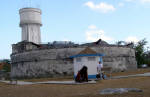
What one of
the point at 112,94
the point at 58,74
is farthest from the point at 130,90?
the point at 58,74

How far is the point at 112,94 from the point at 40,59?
81.2ft

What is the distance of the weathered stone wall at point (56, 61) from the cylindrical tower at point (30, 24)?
8517 mm

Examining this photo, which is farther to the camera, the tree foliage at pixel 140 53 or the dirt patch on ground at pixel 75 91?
the tree foliage at pixel 140 53

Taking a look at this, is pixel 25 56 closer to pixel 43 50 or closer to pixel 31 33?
pixel 43 50

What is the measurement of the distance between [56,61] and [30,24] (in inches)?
562

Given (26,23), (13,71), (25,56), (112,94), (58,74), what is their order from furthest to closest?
(26,23) < (13,71) < (25,56) < (58,74) < (112,94)

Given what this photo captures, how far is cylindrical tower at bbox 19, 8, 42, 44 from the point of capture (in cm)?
4291

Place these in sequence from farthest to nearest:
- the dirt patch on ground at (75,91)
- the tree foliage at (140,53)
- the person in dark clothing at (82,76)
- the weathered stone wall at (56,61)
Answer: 1. the tree foliage at (140,53)
2. the weathered stone wall at (56,61)
3. the person in dark clothing at (82,76)
4. the dirt patch on ground at (75,91)

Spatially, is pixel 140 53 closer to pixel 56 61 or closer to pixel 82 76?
pixel 56 61

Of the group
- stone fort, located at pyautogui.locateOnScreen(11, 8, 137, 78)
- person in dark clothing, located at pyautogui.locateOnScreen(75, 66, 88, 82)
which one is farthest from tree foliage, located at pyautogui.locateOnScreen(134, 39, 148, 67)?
person in dark clothing, located at pyautogui.locateOnScreen(75, 66, 88, 82)

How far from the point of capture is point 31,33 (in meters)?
43.1

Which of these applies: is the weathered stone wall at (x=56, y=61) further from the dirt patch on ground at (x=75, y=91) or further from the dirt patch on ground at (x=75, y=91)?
the dirt patch on ground at (x=75, y=91)

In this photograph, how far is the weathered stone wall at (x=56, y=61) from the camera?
31.5 meters

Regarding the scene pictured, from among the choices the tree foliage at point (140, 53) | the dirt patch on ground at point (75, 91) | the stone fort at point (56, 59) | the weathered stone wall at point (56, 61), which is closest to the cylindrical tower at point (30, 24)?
the stone fort at point (56, 59)
